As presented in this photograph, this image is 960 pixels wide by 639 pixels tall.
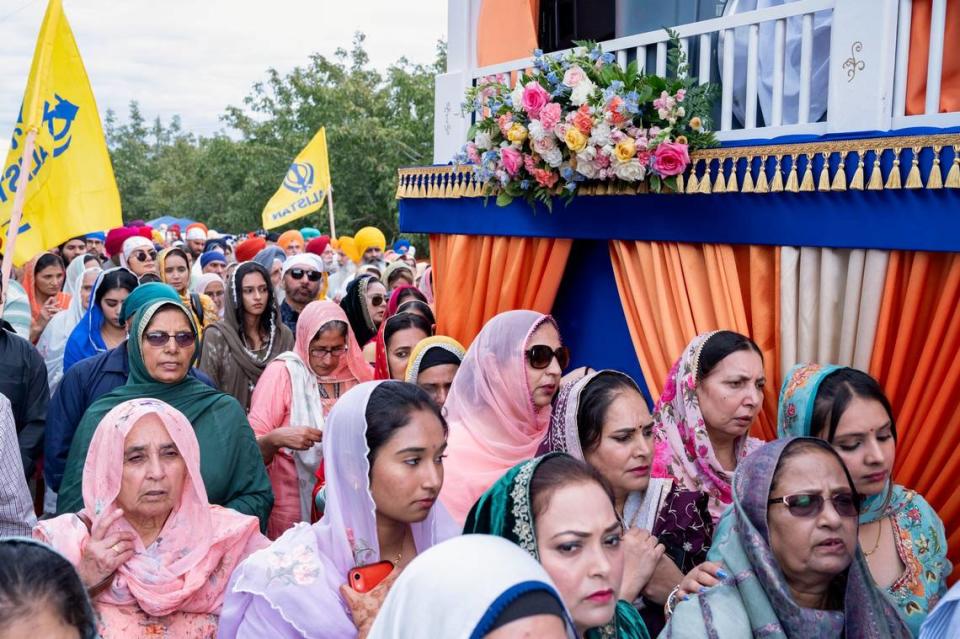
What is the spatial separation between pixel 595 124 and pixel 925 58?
1.24 m

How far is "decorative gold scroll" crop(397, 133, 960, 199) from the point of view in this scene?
309 centimetres

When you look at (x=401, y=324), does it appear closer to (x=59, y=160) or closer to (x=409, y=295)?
(x=409, y=295)

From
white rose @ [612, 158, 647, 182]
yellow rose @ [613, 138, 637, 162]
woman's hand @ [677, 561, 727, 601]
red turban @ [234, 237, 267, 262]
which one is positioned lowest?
woman's hand @ [677, 561, 727, 601]

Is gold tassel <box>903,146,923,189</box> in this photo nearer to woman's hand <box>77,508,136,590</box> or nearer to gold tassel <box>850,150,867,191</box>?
gold tassel <box>850,150,867,191</box>

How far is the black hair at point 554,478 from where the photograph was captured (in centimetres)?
211

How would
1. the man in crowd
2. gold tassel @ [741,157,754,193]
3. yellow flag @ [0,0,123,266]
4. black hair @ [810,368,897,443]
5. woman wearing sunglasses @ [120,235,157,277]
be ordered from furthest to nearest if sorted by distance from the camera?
woman wearing sunglasses @ [120,235,157,277] < the man in crowd < yellow flag @ [0,0,123,266] < gold tassel @ [741,157,754,193] < black hair @ [810,368,897,443]

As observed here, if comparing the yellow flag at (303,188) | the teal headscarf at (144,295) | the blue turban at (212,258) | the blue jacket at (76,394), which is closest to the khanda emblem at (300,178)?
the yellow flag at (303,188)

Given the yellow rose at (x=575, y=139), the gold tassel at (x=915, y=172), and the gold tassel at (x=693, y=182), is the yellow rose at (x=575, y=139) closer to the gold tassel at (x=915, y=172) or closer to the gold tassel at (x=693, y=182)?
the gold tassel at (x=693, y=182)

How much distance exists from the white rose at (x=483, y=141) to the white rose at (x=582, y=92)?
1.83ft

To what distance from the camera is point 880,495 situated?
9.48ft

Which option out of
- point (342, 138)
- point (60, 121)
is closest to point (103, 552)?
point (60, 121)

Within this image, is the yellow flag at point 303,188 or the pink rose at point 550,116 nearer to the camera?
the pink rose at point 550,116

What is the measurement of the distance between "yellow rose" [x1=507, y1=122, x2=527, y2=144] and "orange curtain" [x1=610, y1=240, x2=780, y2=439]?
65cm

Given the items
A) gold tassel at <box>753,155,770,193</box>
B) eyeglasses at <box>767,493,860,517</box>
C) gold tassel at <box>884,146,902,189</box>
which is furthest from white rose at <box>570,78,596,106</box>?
eyeglasses at <box>767,493,860,517</box>
